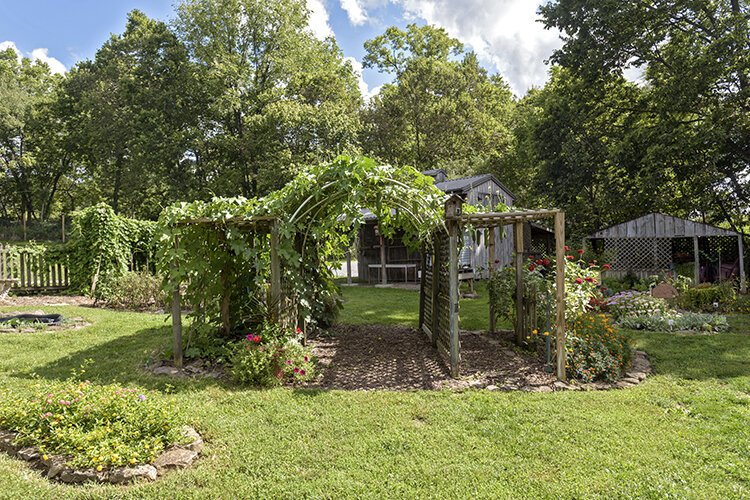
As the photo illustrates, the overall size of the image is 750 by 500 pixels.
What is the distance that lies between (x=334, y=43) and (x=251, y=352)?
26.3 metres

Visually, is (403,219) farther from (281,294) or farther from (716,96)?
(716,96)

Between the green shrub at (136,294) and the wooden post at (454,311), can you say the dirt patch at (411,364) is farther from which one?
the green shrub at (136,294)

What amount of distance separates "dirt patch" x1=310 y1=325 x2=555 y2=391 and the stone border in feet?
5.54

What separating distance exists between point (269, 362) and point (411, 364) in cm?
179

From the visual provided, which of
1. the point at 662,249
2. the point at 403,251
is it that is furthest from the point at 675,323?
the point at 403,251

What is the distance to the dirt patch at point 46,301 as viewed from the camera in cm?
912

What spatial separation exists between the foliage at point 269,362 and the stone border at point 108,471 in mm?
1237

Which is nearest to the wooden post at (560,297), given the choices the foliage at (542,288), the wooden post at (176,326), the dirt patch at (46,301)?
the foliage at (542,288)

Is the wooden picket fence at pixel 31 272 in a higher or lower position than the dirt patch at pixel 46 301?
higher

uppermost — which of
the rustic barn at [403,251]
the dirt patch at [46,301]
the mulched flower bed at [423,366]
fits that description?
the rustic barn at [403,251]

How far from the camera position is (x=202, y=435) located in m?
3.23

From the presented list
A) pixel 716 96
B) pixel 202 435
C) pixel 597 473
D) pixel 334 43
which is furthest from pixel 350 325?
pixel 334 43

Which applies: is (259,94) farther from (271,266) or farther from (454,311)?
(454,311)

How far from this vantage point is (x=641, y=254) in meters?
13.4
